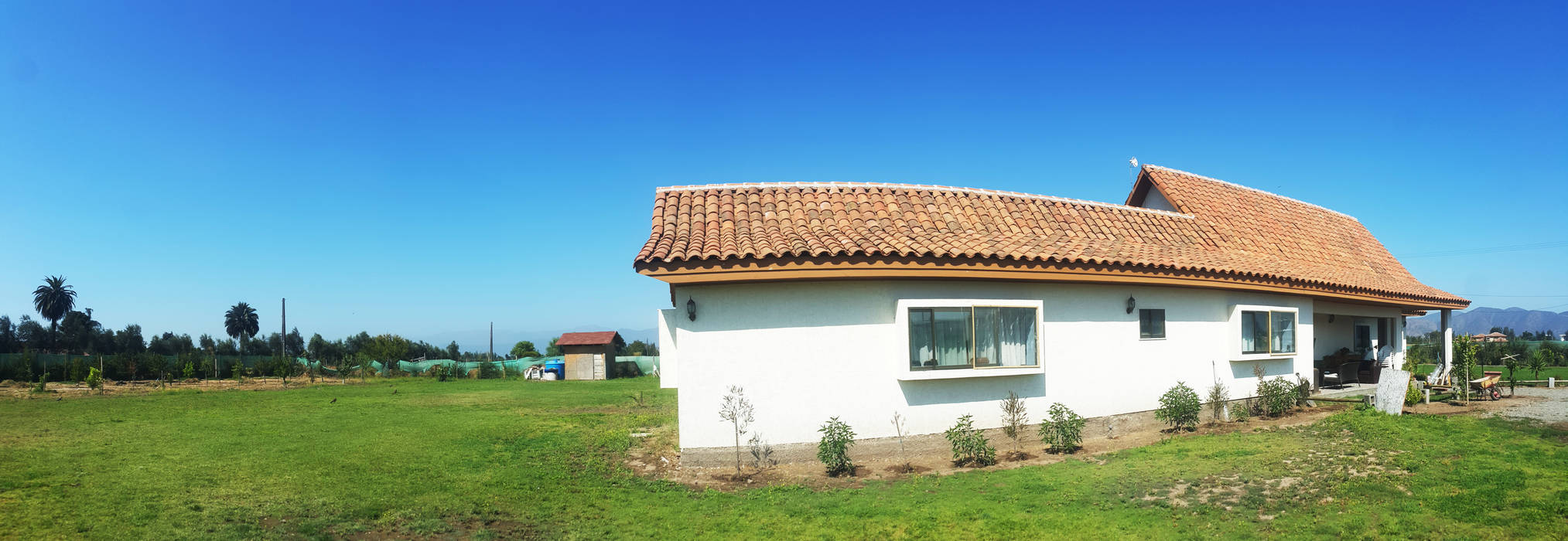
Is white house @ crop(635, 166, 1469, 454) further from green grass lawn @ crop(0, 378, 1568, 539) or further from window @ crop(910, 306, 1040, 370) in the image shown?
green grass lawn @ crop(0, 378, 1568, 539)

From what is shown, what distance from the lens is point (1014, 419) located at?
9.98m

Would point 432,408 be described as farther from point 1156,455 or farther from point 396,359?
point 396,359

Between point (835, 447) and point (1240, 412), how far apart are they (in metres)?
7.86

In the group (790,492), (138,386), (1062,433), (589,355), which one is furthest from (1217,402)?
(138,386)

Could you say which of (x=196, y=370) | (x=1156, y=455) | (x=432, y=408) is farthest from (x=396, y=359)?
(x=1156, y=455)

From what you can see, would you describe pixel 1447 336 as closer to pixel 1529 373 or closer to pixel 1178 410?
pixel 1529 373

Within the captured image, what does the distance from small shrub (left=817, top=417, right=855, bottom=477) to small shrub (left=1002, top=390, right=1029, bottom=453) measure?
7.43 ft

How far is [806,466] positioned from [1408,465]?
6517 millimetres

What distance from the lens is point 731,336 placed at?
30.3 feet

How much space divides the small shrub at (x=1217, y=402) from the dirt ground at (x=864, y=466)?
0.96 metres

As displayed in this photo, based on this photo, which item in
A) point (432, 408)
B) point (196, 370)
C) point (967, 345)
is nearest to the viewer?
point (967, 345)

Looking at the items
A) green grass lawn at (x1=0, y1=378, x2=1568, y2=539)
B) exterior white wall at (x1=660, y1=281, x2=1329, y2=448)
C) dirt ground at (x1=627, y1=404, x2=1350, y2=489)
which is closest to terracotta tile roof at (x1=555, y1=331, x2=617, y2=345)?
green grass lawn at (x1=0, y1=378, x2=1568, y2=539)

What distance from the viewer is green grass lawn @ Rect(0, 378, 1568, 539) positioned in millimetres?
6270

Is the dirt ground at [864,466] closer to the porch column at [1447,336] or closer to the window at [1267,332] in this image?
the window at [1267,332]
